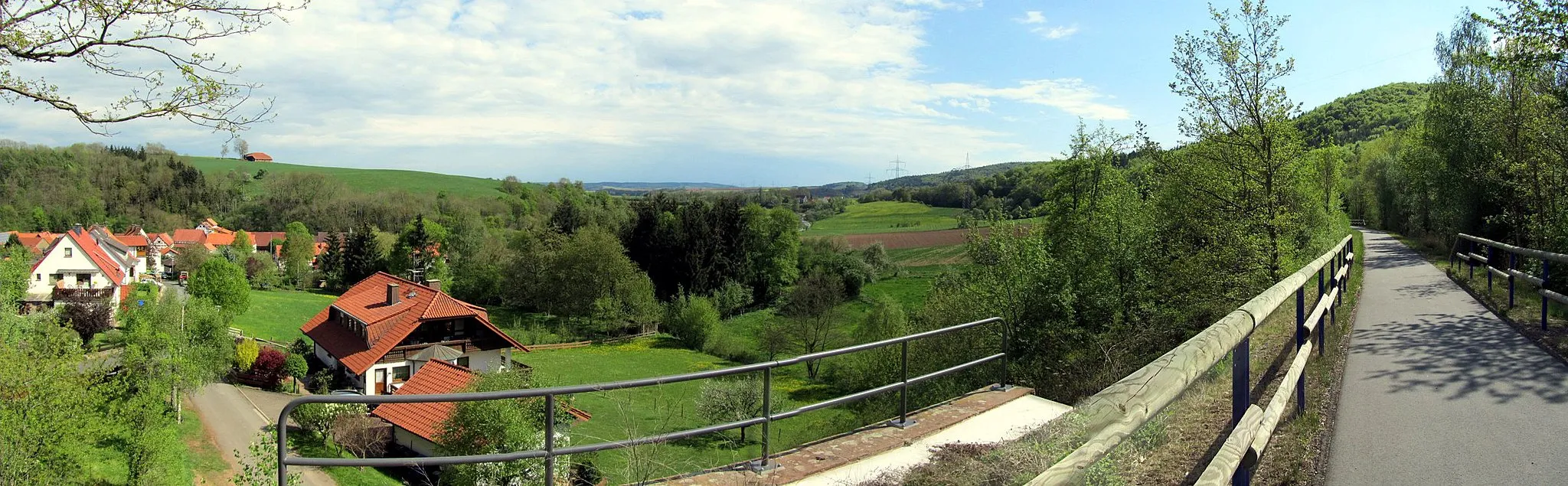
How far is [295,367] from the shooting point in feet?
123

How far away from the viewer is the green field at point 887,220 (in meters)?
90.3

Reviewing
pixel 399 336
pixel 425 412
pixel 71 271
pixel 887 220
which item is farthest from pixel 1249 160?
pixel 887 220

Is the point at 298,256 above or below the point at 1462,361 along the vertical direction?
below

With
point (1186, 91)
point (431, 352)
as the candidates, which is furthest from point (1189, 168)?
point (431, 352)

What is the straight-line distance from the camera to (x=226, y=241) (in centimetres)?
9669

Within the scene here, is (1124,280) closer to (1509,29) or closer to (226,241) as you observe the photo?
(1509,29)

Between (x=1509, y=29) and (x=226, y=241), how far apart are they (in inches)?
4652

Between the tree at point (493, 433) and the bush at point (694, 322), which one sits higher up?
the tree at point (493, 433)

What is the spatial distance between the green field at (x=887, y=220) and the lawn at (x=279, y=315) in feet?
157

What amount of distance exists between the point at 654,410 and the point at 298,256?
9319 centimetres

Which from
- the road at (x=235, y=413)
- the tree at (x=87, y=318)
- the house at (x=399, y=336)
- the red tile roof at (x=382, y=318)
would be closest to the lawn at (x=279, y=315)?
the tree at (x=87, y=318)

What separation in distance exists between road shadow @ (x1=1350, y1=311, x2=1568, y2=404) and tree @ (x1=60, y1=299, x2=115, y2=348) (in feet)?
172

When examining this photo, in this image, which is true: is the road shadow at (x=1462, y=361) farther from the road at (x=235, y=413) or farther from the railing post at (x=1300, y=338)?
the road at (x=235, y=413)

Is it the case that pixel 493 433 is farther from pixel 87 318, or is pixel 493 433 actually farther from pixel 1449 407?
pixel 87 318
